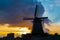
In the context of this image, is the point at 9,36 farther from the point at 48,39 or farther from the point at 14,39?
the point at 48,39

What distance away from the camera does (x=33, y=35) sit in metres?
79.4

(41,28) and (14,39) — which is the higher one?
(41,28)

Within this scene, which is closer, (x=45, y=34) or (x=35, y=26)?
(x=35, y=26)

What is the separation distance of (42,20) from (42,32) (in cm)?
370

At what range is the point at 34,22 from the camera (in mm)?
78688

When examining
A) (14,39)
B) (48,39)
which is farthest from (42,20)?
(14,39)

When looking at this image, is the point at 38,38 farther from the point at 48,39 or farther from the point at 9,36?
the point at 9,36

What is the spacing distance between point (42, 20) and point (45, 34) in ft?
19.4

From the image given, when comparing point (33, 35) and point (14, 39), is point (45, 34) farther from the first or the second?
point (14, 39)

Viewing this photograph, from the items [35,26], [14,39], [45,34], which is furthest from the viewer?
→ [14,39]

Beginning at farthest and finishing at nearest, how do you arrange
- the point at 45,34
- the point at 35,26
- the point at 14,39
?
the point at 14,39 → the point at 45,34 → the point at 35,26

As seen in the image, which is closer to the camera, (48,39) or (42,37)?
(42,37)

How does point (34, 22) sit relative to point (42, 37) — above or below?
above

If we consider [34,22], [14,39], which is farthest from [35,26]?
[14,39]
